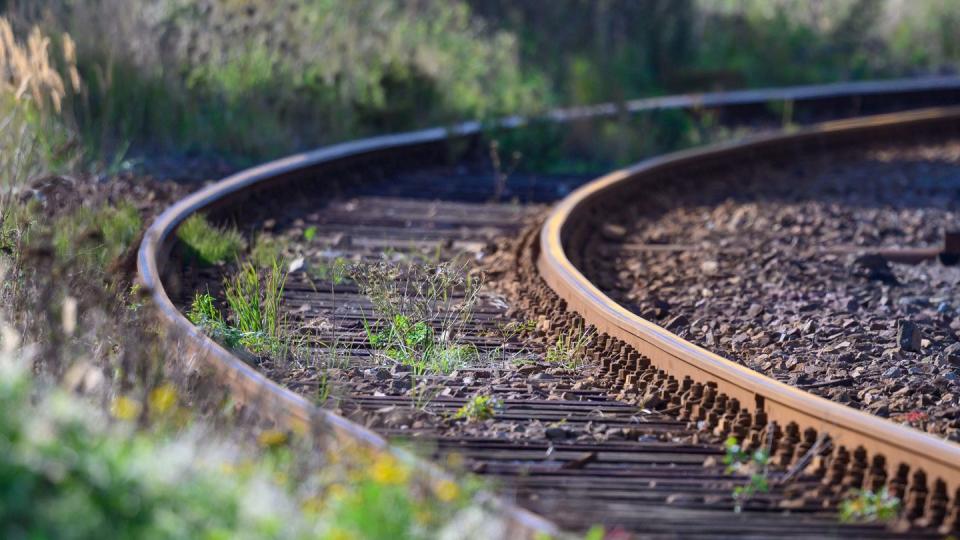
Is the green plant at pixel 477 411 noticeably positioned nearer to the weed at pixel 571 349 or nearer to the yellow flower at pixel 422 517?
the weed at pixel 571 349

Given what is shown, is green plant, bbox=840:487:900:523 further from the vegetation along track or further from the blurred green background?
the blurred green background

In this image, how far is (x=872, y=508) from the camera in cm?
389

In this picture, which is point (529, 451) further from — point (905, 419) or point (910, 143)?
point (910, 143)

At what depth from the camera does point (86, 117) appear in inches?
397

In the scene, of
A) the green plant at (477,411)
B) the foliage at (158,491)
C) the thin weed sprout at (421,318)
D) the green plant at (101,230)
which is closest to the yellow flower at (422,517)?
the foliage at (158,491)

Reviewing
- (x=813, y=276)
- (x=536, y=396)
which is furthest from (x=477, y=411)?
(x=813, y=276)

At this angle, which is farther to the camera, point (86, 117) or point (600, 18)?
point (600, 18)

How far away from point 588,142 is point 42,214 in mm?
7360

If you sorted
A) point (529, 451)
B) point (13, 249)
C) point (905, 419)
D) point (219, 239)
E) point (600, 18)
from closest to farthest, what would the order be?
point (529, 451) → point (905, 419) → point (13, 249) → point (219, 239) → point (600, 18)

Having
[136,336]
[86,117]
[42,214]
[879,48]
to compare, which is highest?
[136,336]

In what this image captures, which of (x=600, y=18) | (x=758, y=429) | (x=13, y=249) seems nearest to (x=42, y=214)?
(x=13, y=249)

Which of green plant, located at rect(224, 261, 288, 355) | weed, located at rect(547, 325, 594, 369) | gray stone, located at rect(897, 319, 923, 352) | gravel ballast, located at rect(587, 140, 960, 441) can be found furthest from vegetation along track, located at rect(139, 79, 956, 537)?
gray stone, located at rect(897, 319, 923, 352)

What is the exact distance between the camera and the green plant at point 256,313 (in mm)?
5617

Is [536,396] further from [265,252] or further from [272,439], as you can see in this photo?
[265,252]
